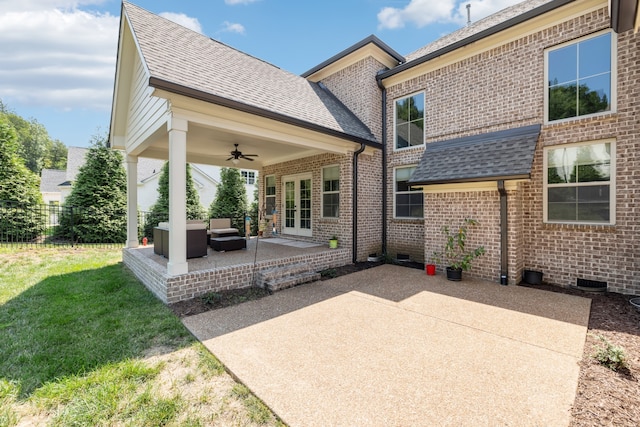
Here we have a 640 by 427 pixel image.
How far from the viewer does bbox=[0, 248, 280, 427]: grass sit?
226 cm

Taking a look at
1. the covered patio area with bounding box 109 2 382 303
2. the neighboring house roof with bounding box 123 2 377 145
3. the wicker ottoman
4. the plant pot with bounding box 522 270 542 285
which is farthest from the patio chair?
the plant pot with bounding box 522 270 542 285

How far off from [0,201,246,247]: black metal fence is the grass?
6890mm

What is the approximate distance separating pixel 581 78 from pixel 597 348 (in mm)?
5479

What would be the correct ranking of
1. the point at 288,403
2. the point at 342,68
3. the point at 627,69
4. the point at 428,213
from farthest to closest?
the point at 342,68
the point at 428,213
the point at 627,69
the point at 288,403

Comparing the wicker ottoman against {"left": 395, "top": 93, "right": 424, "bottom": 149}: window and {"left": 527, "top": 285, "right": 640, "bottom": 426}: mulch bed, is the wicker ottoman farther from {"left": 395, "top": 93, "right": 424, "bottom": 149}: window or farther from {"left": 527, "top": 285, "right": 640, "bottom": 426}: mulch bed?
{"left": 527, "top": 285, "right": 640, "bottom": 426}: mulch bed

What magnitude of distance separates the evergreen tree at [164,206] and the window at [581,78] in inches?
565

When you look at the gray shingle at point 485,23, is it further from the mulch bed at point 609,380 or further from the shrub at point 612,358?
the shrub at point 612,358

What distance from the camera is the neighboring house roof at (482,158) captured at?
5.64m

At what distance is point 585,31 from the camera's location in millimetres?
5594

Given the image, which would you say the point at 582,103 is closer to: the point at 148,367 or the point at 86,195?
the point at 148,367

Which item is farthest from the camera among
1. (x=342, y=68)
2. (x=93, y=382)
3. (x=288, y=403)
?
(x=342, y=68)

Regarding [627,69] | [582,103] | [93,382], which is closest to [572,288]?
[582,103]

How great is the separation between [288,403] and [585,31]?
842 centimetres

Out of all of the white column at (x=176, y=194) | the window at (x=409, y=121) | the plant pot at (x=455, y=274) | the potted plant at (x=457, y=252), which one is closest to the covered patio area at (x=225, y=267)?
the white column at (x=176, y=194)
